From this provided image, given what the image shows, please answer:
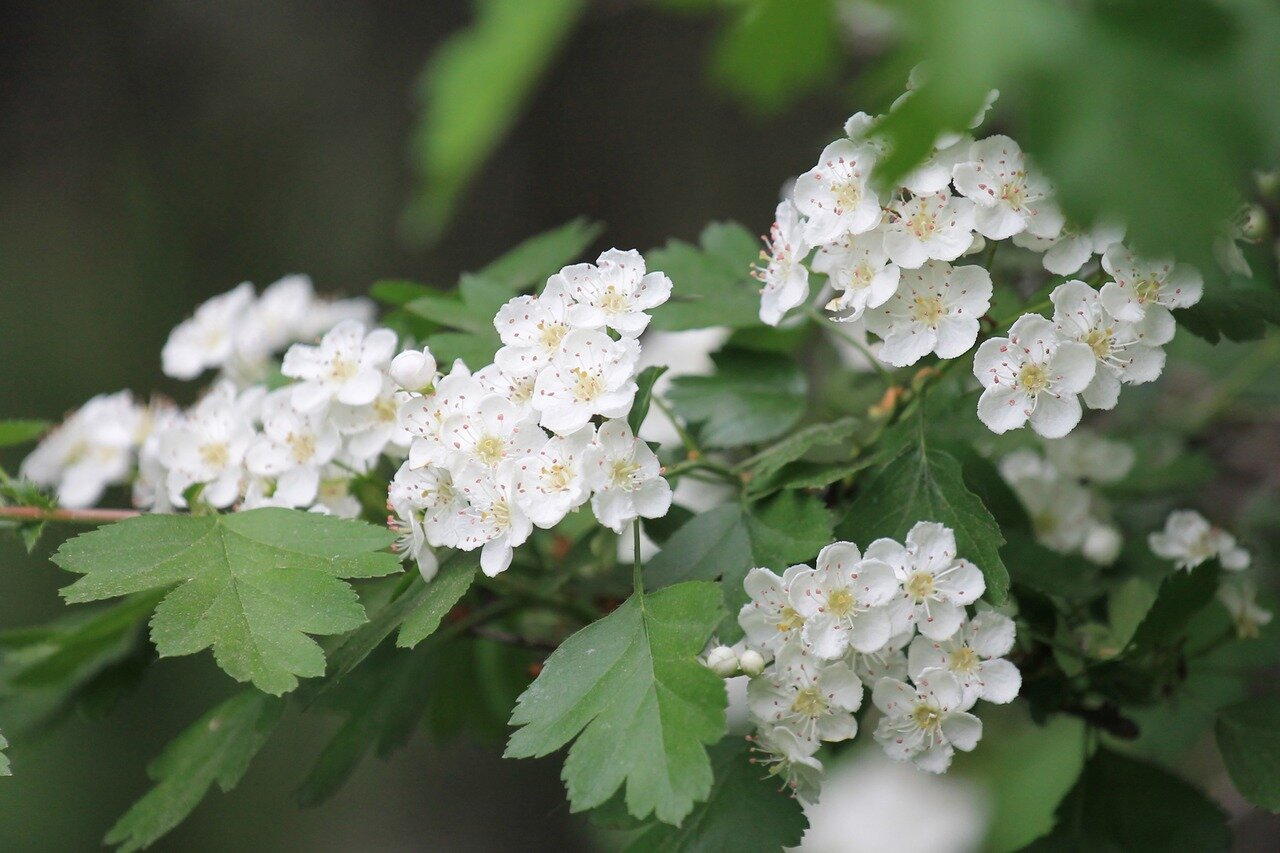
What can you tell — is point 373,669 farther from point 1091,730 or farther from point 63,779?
point 63,779

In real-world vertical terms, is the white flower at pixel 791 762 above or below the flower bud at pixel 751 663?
below

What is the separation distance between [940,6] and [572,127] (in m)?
3.25

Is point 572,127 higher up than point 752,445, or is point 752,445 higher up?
point 752,445

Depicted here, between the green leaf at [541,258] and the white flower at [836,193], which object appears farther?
the green leaf at [541,258]

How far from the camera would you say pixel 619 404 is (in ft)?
2.97

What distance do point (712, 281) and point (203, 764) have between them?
28.5 inches

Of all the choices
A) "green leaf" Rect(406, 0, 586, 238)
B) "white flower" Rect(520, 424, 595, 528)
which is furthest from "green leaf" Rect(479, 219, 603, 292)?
"white flower" Rect(520, 424, 595, 528)

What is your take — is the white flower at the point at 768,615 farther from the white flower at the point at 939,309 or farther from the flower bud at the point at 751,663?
the white flower at the point at 939,309

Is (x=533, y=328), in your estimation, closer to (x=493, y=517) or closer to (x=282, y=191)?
(x=493, y=517)

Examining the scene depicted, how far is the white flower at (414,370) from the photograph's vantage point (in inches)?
39.8

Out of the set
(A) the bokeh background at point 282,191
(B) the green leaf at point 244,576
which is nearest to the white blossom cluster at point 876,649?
(B) the green leaf at point 244,576

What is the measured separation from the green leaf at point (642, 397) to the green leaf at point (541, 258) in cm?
35

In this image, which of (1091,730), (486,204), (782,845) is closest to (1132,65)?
(782,845)

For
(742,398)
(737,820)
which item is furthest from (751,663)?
(742,398)
